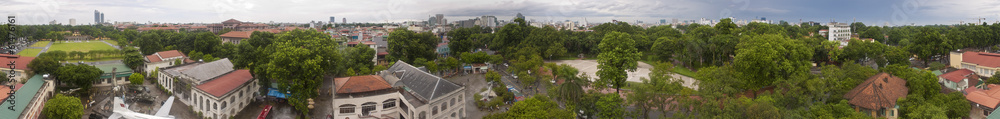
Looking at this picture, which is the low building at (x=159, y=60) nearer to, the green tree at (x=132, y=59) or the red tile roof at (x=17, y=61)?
the green tree at (x=132, y=59)

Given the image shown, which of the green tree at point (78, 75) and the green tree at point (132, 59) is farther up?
the green tree at point (132, 59)

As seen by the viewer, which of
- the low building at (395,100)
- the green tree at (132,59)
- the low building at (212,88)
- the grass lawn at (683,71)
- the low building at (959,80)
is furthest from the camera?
the grass lawn at (683,71)

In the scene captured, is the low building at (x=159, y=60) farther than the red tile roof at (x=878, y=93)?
Yes

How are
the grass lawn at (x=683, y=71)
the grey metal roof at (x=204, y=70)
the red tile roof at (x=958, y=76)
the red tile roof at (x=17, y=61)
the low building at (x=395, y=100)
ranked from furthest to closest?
the grass lawn at (x=683, y=71) < the red tile roof at (x=958, y=76) < the red tile roof at (x=17, y=61) < the grey metal roof at (x=204, y=70) < the low building at (x=395, y=100)

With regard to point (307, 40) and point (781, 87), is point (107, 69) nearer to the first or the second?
point (307, 40)

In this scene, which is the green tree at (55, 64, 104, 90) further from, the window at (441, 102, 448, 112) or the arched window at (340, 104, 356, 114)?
the window at (441, 102, 448, 112)

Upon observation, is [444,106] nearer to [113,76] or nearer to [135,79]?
[135,79]

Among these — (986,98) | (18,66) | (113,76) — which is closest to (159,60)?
(113,76)

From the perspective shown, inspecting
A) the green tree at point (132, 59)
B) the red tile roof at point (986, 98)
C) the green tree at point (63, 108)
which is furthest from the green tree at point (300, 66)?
the red tile roof at point (986, 98)

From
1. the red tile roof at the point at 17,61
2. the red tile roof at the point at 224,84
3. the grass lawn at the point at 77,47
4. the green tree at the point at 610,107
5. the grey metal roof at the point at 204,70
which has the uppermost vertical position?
the grass lawn at the point at 77,47
